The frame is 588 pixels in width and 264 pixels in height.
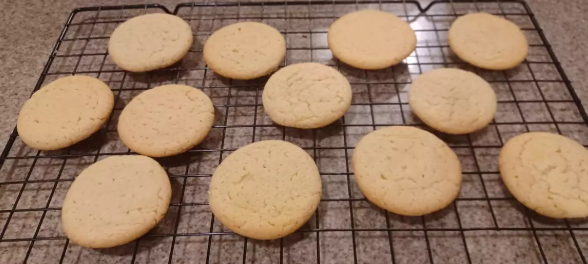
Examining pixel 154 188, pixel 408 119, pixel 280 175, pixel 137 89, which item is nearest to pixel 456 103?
pixel 408 119

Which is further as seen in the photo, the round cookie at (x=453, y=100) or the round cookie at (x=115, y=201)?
the round cookie at (x=453, y=100)

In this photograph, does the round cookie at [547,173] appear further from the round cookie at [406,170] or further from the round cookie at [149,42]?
the round cookie at [149,42]

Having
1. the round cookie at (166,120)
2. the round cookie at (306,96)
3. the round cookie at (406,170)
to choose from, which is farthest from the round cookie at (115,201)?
the round cookie at (406,170)

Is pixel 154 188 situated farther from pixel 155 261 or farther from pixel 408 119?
pixel 408 119

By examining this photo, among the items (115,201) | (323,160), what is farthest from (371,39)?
(115,201)

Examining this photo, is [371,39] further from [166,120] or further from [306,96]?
[166,120]
